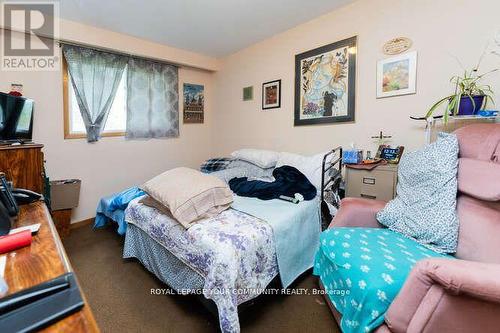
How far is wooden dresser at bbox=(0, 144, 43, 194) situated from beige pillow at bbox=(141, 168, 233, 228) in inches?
40.7

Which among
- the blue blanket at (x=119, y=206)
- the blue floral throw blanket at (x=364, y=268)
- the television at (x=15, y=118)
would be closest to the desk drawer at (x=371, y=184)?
the blue floral throw blanket at (x=364, y=268)

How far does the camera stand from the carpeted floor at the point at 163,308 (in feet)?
4.69

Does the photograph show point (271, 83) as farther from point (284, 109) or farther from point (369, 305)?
point (369, 305)

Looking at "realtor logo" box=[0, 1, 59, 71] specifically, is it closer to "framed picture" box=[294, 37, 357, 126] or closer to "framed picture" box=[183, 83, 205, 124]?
"framed picture" box=[183, 83, 205, 124]

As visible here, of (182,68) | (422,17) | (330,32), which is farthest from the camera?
(182,68)

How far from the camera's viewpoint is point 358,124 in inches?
93.0

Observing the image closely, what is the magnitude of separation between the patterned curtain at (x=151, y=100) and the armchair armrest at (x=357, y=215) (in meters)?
2.73

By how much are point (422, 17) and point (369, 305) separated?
7.11ft

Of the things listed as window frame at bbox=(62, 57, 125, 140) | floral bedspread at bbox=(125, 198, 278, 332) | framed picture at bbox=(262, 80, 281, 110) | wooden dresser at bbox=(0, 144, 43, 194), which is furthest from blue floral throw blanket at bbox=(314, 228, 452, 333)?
window frame at bbox=(62, 57, 125, 140)

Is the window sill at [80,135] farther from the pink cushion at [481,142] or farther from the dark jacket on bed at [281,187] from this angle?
the pink cushion at [481,142]

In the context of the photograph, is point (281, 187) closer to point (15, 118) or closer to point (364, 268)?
point (364, 268)

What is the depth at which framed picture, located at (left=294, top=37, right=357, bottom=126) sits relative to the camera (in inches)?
93.9

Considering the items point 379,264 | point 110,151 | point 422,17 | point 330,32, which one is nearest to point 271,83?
point 330,32

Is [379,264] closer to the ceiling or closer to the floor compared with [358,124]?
closer to the floor
